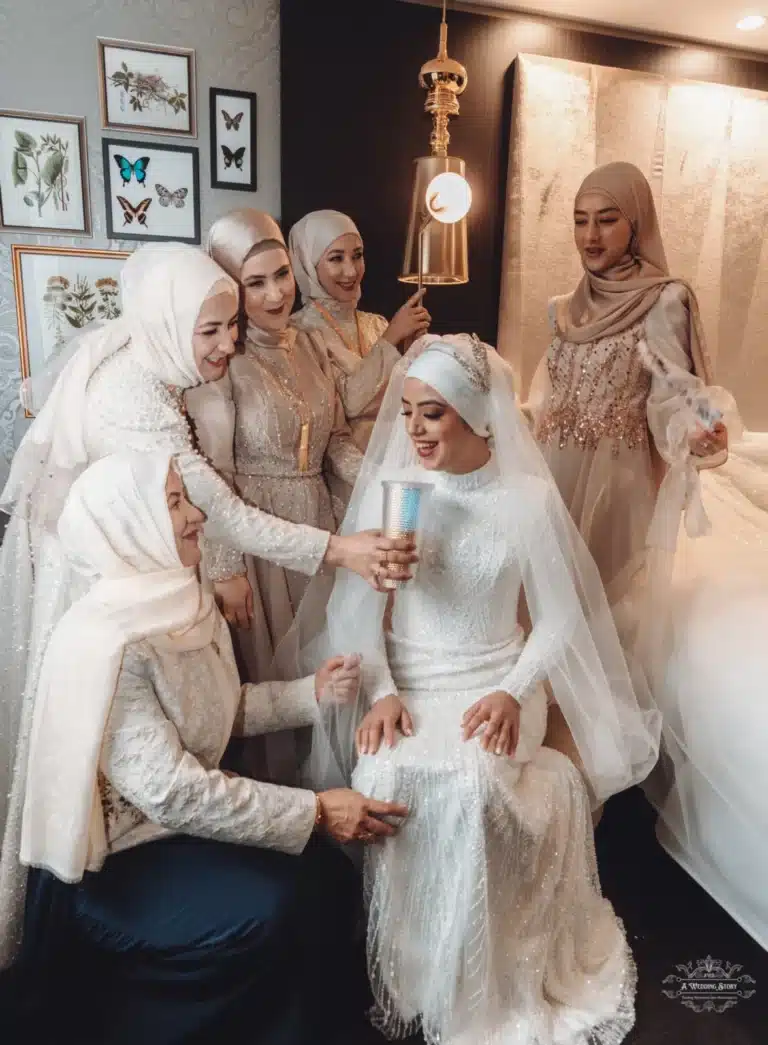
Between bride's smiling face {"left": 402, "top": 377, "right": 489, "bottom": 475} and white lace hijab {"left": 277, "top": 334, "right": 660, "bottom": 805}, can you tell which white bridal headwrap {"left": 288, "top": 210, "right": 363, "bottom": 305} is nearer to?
white lace hijab {"left": 277, "top": 334, "right": 660, "bottom": 805}

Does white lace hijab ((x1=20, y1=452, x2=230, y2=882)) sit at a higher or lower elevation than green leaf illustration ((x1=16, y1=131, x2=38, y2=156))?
lower

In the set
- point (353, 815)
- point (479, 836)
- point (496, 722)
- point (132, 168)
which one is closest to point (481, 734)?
point (496, 722)

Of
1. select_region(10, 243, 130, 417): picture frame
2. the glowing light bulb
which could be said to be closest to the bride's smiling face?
the glowing light bulb

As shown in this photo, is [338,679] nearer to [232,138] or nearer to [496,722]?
[496,722]

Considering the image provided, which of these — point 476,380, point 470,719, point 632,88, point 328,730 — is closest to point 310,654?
point 328,730

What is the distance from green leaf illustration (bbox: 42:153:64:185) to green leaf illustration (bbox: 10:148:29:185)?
0.17ft

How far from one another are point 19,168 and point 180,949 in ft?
7.00

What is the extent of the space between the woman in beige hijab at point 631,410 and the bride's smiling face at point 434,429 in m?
0.67

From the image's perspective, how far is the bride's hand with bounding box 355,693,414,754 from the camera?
5.08 feet

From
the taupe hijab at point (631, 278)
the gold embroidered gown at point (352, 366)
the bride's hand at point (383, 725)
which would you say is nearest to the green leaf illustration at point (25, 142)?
the gold embroidered gown at point (352, 366)

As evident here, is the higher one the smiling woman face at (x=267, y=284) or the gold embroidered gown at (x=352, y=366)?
the smiling woman face at (x=267, y=284)

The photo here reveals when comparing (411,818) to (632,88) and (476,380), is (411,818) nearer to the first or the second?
(476,380)

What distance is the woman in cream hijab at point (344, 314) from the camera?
2.11m

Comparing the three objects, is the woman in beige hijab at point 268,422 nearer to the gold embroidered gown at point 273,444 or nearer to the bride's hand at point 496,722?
the gold embroidered gown at point 273,444
